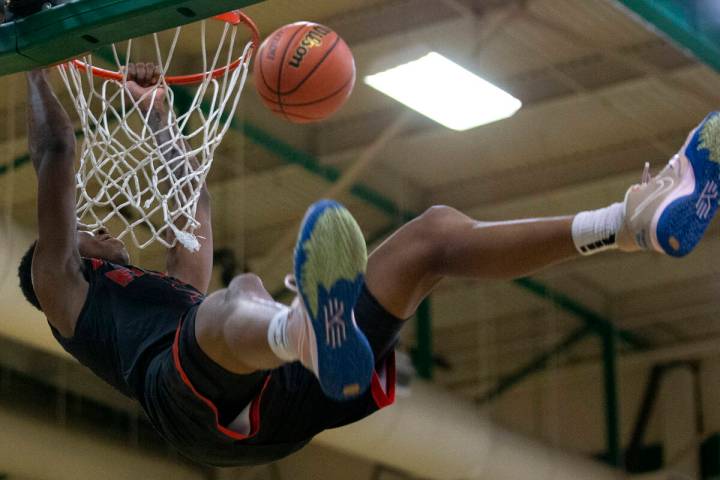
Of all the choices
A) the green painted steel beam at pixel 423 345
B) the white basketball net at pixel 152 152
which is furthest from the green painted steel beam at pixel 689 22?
the green painted steel beam at pixel 423 345

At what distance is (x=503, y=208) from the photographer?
13.6m

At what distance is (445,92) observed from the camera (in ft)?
34.0

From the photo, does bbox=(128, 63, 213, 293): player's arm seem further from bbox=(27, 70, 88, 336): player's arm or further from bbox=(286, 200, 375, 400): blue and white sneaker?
bbox=(286, 200, 375, 400): blue and white sneaker

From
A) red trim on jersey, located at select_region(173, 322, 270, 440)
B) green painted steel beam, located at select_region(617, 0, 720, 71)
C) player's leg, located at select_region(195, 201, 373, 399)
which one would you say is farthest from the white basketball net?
green painted steel beam, located at select_region(617, 0, 720, 71)

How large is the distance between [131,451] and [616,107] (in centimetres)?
556

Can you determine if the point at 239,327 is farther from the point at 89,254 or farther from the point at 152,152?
the point at 152,152

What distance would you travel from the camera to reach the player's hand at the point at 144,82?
6562mm

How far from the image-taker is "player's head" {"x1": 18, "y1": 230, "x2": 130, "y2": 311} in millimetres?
5996

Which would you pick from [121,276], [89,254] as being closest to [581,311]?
[89,254]

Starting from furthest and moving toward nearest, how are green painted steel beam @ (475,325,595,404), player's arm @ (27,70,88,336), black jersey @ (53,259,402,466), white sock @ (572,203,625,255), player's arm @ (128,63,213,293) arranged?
1. green painted steel beam @ (475,325,595,404)
2. player's arm @ (128,63,213,293)
3. player's arm @ (27,70,88,336)
4. black jersey @ (53,259,402,466)
5. white sock @ (572,203,625,255)

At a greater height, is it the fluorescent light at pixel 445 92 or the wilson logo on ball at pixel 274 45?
the fluorescent light at pixel 445 92

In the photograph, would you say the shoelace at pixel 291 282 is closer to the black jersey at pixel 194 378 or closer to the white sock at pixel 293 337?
the white sock at pixel 293 337

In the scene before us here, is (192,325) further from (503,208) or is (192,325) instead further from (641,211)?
(503,208)

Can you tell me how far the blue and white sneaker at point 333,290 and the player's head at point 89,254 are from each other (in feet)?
5.99
